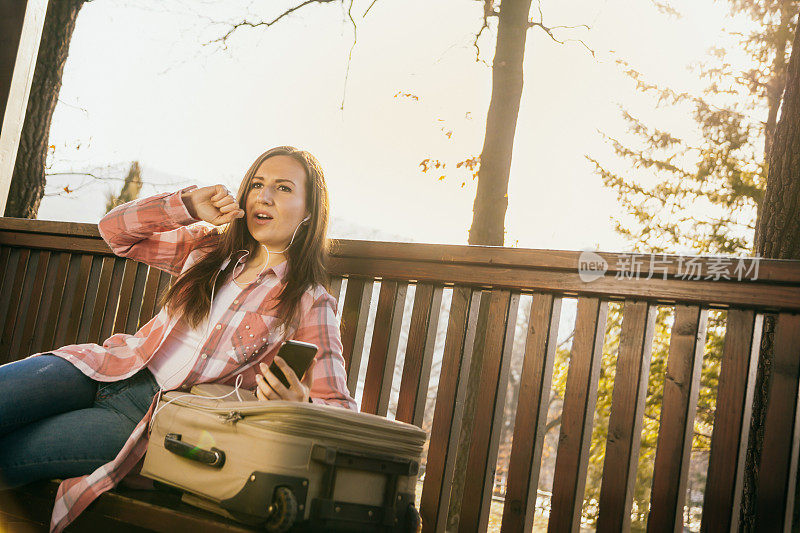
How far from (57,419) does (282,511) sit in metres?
0.88

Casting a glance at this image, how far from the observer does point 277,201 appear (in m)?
2.25

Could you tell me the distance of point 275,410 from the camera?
1.52 m

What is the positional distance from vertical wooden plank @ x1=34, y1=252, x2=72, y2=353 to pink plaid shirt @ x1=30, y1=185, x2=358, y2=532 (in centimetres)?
89

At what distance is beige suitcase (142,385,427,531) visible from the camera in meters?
1.46

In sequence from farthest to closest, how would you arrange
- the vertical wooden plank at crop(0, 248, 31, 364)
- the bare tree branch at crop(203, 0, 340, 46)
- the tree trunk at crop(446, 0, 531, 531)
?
the bare tree branch at crop(203, 0, 340, 46), the tree trunk at crop(446, 0, 531, 531), the vertical wooden plank at crop(0, 248, 31, 364)

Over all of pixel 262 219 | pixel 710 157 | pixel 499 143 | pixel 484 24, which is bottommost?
pixel 262 219

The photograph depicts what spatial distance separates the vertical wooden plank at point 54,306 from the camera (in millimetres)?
3039

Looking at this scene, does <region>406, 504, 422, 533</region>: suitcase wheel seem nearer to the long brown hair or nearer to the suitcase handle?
the suitcase handle

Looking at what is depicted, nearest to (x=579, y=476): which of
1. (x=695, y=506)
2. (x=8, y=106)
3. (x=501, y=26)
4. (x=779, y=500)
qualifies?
(x=779, y=500)

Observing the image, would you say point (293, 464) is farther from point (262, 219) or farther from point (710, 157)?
point (710, 157)

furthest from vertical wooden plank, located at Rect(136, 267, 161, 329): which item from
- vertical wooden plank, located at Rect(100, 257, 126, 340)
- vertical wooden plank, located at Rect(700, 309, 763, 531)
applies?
vertical wooden plank, located at Rect(700, 309, 763, 531)

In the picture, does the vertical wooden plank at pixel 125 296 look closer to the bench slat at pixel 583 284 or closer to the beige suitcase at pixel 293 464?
the bench slat at pixel 583 284

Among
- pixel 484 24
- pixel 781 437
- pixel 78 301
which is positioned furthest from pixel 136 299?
pixel 484 24

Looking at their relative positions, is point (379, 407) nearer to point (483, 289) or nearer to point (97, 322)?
point (483, 289)
